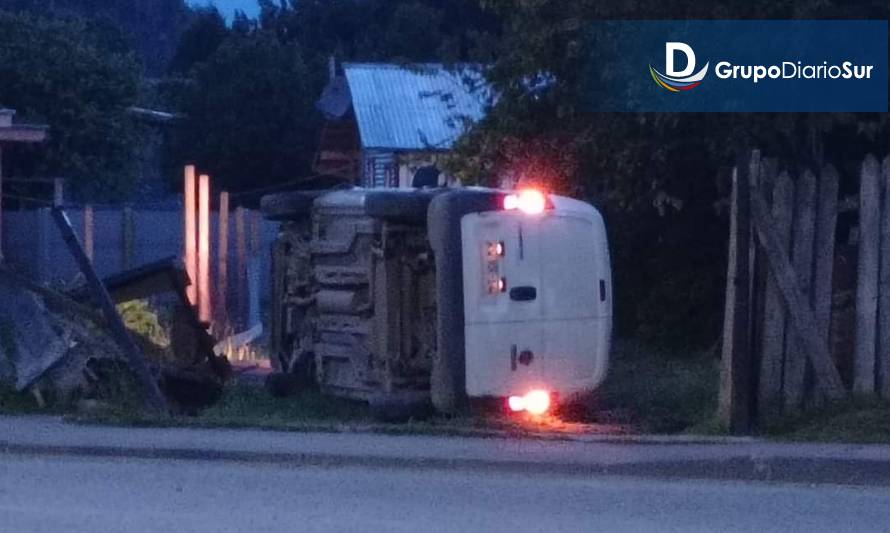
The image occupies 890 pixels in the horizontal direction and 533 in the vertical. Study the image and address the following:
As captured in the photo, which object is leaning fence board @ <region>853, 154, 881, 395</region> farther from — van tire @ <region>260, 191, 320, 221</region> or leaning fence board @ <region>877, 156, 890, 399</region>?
van tire @ <region>260, 191, 320, 221</region>

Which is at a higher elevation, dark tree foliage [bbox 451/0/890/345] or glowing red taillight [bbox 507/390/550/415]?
dark tree foliage [bbox 451/0/890/345]

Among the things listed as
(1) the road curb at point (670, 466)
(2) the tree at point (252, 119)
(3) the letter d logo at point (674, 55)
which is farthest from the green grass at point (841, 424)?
(2) the tree at point (252, 119)

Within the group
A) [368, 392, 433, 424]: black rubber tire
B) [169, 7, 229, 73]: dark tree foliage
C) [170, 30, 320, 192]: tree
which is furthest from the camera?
[169, 7, 229, 73]: dark tree foliage

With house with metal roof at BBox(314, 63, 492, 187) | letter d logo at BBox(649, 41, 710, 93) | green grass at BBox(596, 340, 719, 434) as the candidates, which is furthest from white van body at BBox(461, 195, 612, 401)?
house with metal roof at BBox(314, 63, 492, 187)

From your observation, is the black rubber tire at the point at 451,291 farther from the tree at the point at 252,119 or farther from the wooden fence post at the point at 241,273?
the tree at the point at 252,119

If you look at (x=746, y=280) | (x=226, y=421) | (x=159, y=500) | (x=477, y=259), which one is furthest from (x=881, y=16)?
(x=159, y=500)

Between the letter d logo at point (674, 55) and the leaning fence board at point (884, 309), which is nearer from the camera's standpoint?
the leaning fence board at point (884, 309)

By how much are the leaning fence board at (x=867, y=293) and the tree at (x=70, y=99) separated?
2784cm

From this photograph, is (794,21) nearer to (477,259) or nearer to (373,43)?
(477,259)

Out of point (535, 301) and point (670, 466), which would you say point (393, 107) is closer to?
point (535, 301)

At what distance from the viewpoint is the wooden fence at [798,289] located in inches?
457

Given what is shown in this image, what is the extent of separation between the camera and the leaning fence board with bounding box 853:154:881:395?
1163cm

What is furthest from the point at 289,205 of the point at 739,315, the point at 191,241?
the point at 191,241

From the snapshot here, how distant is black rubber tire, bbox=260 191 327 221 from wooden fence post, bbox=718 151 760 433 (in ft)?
13.1
